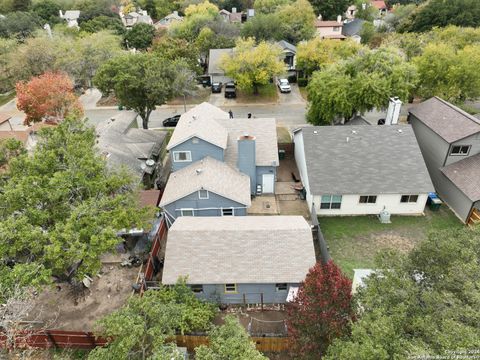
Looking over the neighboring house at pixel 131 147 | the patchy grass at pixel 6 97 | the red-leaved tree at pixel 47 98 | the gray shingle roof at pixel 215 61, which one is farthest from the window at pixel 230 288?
the patchy grass at pixel 6 97

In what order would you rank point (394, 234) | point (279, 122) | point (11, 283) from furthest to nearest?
point (279, 122), point (394, 234), point (11, 283)

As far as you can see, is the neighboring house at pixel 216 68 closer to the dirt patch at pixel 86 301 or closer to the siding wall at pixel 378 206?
the siding wall at pixel 378 206

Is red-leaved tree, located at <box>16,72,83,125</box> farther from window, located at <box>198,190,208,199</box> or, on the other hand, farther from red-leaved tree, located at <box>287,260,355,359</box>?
red-leaved tree, located at <box>287,260,355,359</box>

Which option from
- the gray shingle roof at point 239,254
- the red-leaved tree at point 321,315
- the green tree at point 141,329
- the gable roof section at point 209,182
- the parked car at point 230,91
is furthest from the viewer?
the parked car at point 230,91

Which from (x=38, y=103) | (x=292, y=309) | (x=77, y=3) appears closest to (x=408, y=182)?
(x=292, y=309)

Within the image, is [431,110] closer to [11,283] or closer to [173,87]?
[173,87]

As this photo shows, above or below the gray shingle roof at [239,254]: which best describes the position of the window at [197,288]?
below

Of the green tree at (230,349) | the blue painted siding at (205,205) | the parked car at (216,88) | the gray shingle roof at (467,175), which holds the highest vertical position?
the green tree at (230,349)

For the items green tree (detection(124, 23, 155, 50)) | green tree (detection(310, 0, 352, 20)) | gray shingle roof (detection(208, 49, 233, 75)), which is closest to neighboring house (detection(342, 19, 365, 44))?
green tree (detection(310, 0, 352, 20))
